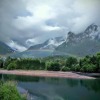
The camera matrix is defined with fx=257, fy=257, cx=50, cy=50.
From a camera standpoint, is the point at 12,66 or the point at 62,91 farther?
the point at 12,66

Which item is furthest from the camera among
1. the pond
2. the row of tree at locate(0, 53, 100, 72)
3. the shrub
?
the shrub

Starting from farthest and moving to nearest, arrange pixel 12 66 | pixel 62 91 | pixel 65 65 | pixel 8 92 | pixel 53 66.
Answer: pixel 12 66 < pixel 65 65 < pixel 53 66 < pixel 62 91 < pixel 8 92

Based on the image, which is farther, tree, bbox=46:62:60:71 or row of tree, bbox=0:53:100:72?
tree, bbox=46:62:60:71

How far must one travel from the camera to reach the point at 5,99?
1120 inches

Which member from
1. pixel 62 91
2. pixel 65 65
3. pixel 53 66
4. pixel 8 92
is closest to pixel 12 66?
pixel 53 66

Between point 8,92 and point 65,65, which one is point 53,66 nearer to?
point 65,65

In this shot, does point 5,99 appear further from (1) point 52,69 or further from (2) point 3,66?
(2) point 3,66

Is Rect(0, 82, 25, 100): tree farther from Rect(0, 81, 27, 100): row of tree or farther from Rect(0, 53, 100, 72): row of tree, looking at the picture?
Rect(0, 53, 100, 72): row of tree

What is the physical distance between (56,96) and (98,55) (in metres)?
61.4

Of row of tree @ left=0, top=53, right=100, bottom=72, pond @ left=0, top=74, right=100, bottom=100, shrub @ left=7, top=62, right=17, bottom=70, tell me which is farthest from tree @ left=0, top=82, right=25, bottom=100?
shrub @ left=7, top=62, right=17, bottom=70

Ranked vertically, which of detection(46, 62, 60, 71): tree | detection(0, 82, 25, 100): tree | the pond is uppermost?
detection(46, 62, 60, 71): tree

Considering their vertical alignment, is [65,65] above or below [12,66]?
above

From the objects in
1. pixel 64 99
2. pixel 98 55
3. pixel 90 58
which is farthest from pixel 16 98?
pixel 90 58

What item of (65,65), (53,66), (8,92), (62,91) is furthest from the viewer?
(65,65)
